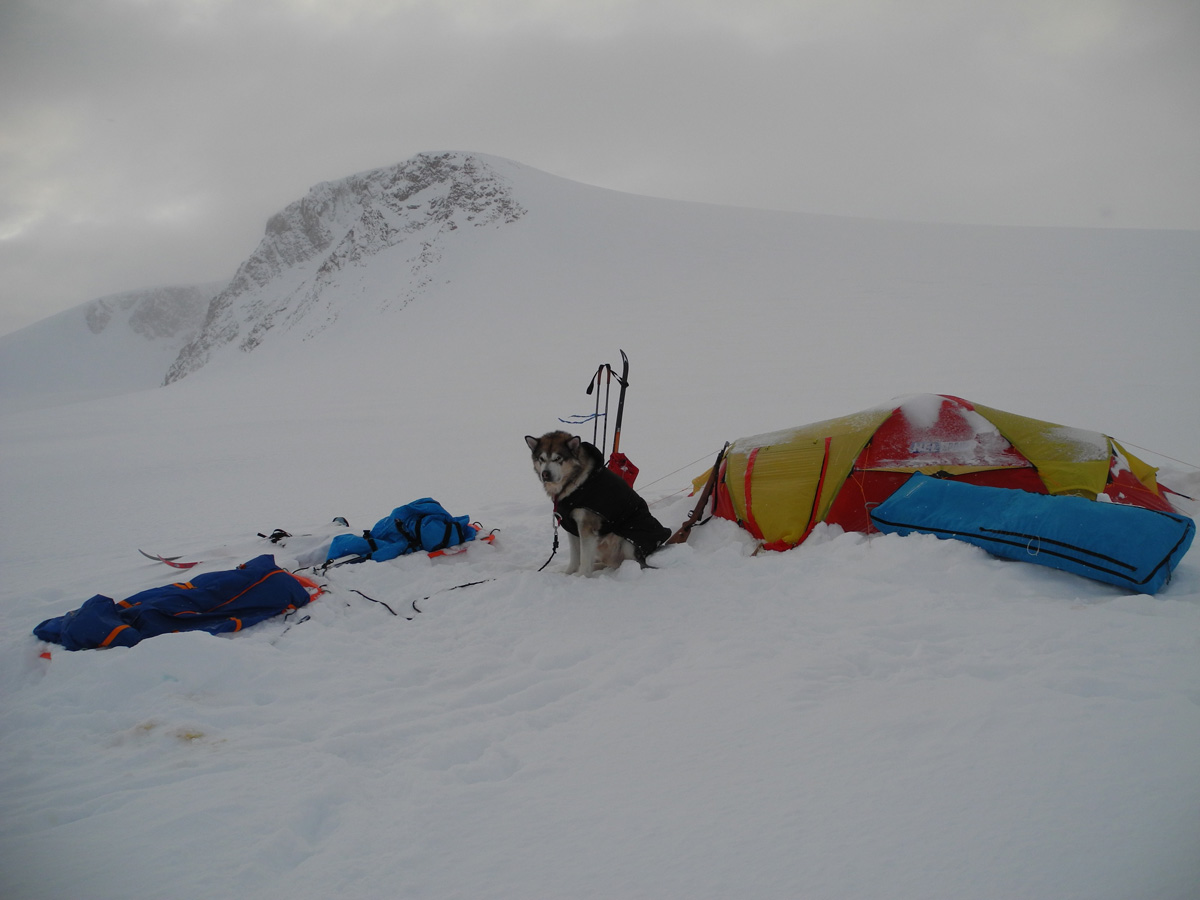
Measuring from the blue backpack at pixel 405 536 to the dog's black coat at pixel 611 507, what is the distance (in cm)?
123

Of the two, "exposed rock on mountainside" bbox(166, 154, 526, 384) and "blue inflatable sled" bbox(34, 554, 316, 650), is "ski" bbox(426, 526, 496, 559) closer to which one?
"blue inflatable sled" bbox(34, 554, 316, 650)

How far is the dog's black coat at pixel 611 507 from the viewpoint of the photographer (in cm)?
445

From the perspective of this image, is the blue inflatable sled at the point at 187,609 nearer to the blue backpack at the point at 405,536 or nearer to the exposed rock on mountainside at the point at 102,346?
the blue backpack at the point at 405,536

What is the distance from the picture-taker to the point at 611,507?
449cm

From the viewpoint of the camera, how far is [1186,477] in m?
5.75

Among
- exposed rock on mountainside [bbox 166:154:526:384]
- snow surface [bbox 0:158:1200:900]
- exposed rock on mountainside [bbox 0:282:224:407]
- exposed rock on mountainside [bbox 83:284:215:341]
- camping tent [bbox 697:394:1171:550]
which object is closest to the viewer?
snow surface [bbox 0:158:1200:900]

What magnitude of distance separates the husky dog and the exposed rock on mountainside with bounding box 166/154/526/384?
36691 millimetres

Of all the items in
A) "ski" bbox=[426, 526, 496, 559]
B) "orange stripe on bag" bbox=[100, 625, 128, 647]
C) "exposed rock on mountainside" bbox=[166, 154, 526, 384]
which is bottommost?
"ski" bbox=[426, 526, 496, 559]

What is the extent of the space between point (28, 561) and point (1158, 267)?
3402 centimetres

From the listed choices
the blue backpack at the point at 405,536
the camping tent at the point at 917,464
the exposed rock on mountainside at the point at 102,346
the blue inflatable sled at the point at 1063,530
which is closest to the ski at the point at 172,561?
the blue backpack at the point at 405,536

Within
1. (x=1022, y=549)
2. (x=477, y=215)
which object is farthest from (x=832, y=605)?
(x=477, y=215)

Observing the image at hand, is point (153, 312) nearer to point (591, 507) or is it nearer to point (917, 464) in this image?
point (591, 507)

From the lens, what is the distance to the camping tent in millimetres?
4688

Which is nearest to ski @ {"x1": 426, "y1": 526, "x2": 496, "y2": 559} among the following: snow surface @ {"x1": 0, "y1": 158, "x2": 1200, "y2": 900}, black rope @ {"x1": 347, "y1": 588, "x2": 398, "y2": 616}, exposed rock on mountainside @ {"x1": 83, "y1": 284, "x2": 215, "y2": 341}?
snow surface @ {"x1": 0, "y1": 158, "x2": 1200, "y2": 900}
